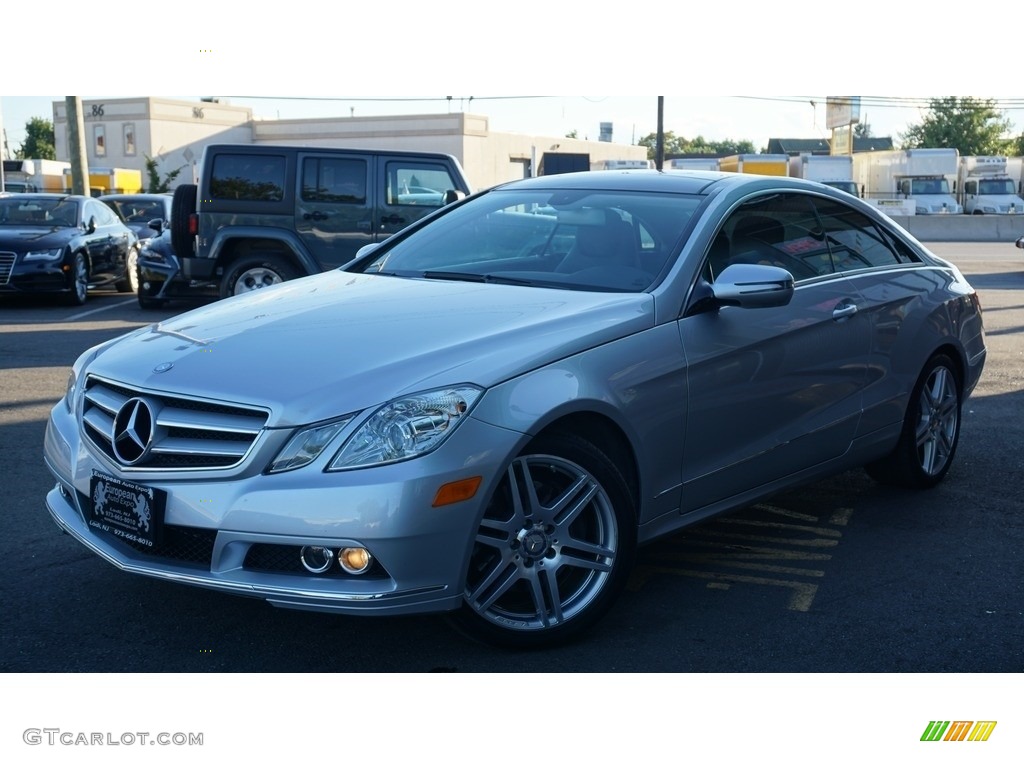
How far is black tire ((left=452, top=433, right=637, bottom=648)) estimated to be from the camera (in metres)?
3.87

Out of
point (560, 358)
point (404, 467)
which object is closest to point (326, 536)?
point (404, 467)

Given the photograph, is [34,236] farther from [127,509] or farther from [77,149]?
[127,509]

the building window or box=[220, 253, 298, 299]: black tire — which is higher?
the building window

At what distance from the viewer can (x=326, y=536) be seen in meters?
3.52

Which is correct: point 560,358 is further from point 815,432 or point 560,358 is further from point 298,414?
point 815,432

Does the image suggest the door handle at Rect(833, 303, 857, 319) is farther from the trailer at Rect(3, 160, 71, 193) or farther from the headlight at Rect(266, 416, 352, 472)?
the trailer at Rect(3, 160, 71, 193)

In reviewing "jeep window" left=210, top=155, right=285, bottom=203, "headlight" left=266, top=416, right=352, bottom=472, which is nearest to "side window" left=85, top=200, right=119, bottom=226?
"jeep window" left=210, top=155, right=285, bottom=203

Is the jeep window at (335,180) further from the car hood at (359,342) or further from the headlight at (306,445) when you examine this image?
the headlight at (306,445)

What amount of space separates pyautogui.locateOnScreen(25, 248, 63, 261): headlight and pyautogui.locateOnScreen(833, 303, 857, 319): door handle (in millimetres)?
12344

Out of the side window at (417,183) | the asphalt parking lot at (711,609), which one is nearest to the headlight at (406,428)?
the asphalt parking lot at (711,609)

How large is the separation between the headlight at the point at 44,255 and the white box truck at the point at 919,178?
112 ft

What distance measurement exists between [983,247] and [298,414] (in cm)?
3191

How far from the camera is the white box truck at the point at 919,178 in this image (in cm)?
4416

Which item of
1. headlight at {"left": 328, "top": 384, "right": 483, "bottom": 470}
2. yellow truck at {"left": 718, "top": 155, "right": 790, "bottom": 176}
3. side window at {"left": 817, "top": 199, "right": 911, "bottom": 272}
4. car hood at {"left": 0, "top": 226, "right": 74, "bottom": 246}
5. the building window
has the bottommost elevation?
car hood at {"left": 0, "top": 226, "right": 74, "bottom": 246}
